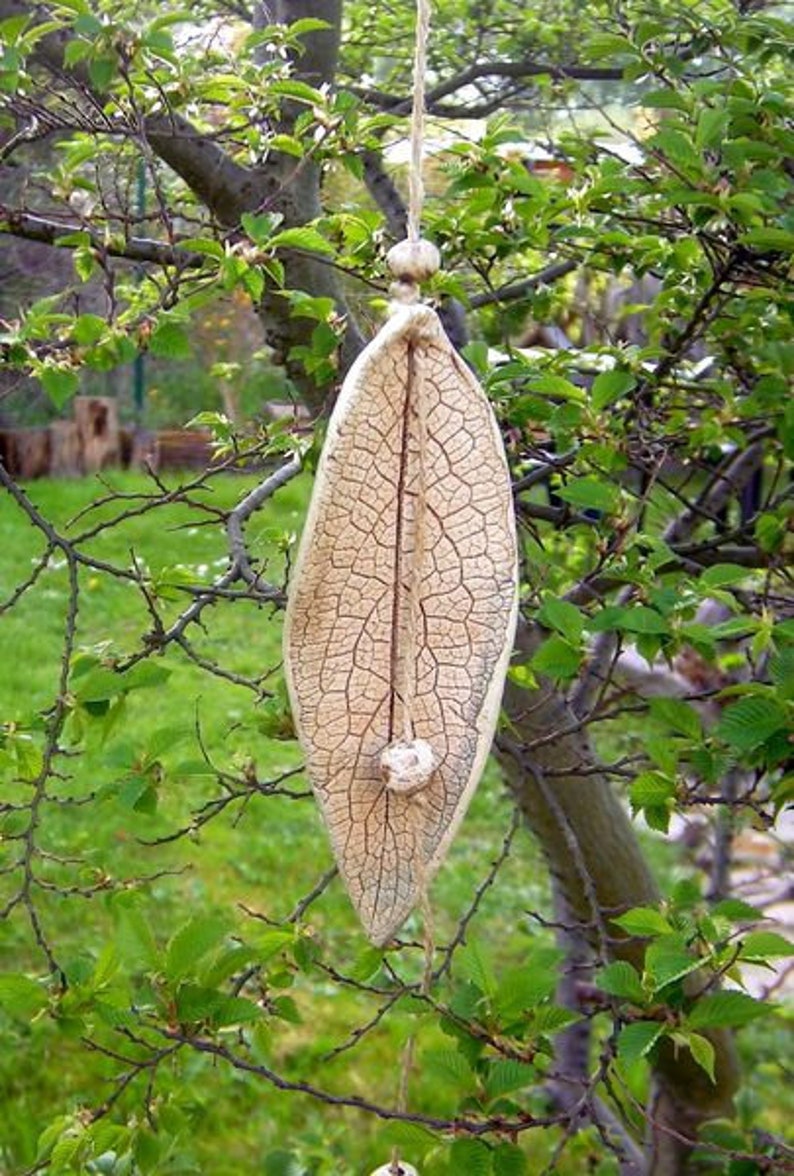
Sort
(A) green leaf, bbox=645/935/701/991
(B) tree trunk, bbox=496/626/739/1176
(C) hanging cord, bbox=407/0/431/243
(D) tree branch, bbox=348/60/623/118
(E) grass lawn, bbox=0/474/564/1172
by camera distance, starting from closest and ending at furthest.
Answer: (C) hanging cord, bbox=407/0/431/243
(A) green leaf, bbox=645/935/701/991
(E) grass lawn, bbox=0/474/564/1172
(B) tree trunk, bbox=496/626/739/1176
(D) tree branch, bbox=348/60/623/118

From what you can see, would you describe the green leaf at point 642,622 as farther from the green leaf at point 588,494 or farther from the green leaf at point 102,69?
the green leaf at point 102,69

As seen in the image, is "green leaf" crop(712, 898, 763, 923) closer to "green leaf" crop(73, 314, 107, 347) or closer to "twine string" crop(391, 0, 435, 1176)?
"twine string" crop(391, 0, 435, 1176)

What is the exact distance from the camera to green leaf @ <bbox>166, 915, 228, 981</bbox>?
1.19 meters

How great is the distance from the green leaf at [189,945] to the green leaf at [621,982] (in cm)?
33

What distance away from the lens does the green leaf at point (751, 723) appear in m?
1.14

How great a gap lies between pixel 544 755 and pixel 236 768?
571 mm

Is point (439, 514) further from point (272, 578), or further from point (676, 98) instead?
point (272, 578)

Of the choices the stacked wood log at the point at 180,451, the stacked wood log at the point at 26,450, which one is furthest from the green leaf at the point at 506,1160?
the stacked wood log at the point at 26,450

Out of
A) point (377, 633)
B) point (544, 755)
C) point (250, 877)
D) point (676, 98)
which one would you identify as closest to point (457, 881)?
point (250, 877)

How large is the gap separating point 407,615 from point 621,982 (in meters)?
0.44

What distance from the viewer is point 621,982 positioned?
1.17 meters

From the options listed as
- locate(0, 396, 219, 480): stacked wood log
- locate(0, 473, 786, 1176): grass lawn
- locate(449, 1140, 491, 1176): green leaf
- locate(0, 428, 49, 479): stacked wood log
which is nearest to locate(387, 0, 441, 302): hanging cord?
locate(0, 473, 786, 1176): grass lawn

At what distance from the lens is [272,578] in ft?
10.9

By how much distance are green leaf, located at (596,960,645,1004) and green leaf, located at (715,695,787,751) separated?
0.69 feet
